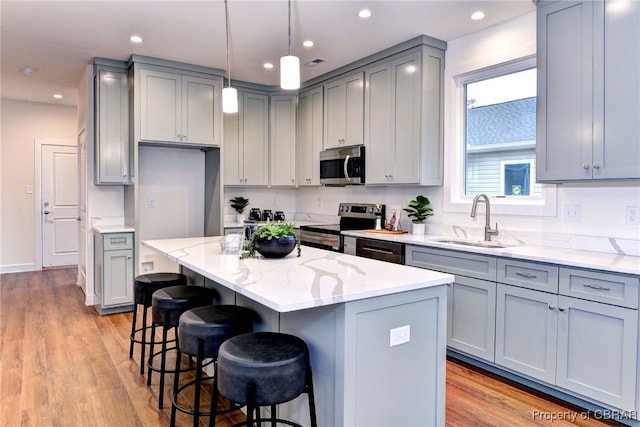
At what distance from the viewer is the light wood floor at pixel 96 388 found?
2428 millimetres

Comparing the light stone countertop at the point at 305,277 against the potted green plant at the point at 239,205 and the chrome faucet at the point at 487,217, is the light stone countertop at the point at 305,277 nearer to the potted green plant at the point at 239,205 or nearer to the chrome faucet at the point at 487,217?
the chrome faucet at the point at 487,217

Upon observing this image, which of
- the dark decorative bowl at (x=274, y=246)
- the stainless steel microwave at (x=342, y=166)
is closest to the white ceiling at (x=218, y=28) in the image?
the stainless steel microwave at (x=342, y=166)

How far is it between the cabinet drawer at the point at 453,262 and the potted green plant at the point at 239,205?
104 inches

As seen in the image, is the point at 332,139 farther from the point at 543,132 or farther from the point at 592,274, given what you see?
the point at 592,274

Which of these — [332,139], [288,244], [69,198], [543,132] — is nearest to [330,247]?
[332,139]

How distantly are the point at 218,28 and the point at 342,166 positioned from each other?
6.00 feet

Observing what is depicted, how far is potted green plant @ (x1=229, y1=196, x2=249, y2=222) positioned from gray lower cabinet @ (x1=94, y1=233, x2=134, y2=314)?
4.61 feet

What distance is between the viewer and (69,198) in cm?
705

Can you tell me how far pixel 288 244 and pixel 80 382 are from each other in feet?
5.77

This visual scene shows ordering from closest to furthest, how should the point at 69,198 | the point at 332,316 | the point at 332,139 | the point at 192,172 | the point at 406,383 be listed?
the point at 332,316 < the point at 406,383 < the point at 332,139 < the point at 192,172 < the point at 69,198

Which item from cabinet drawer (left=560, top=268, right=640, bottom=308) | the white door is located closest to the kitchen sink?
cabinet drawer (left=560, top=268, right=640, bottom=308)

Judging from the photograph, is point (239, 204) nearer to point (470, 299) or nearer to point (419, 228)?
point (419, 228)

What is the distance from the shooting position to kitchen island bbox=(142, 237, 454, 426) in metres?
1.71

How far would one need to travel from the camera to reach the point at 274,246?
249 cm
